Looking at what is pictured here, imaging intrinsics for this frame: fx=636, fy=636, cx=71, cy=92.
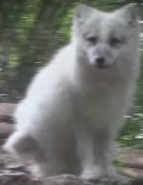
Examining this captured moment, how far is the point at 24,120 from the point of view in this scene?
4.19m

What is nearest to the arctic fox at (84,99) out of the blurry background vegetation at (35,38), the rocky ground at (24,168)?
the rocky ground at (24,168)

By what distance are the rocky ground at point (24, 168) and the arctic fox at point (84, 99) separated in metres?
0.15

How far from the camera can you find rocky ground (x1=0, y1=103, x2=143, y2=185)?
3.78 m

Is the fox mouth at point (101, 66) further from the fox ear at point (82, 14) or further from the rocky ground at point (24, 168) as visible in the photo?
the rocky ground at point (24, 168)

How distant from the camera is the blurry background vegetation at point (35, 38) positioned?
5137 mm

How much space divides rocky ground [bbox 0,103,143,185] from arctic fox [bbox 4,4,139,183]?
0.15 meters

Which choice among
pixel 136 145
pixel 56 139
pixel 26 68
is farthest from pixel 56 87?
pixel 136 145

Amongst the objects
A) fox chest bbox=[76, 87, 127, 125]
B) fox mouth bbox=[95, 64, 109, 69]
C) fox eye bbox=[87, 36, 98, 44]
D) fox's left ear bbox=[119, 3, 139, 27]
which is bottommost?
fox chest bbox=[76, 87, 127, 125]

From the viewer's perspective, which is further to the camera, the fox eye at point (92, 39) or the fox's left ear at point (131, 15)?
the fox's left ear at point (131, 15)

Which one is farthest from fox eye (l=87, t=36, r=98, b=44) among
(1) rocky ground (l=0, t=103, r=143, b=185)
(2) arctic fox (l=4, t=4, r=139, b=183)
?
(1) rocky ground (l=0, t=103, r=143, b=185)

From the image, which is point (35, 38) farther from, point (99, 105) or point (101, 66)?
point (101, 66)

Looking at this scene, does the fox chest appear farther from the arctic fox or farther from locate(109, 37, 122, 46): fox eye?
locate(109, 37, 122, 46): fox eye

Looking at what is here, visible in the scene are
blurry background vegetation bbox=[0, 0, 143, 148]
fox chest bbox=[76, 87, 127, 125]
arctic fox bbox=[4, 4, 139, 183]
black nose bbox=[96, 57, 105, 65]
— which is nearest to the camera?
black nose bbox=[96, 57, 105, 65]

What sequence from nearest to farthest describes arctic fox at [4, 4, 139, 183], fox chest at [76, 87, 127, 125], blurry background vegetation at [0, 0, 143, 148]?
arctic fox at [4, 4, 139, 183], fox chest at [76, 87, 127, 125], blurry background vegetation at [0, 0, 143, 148]
